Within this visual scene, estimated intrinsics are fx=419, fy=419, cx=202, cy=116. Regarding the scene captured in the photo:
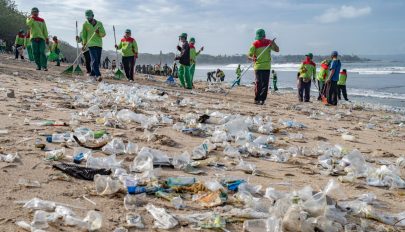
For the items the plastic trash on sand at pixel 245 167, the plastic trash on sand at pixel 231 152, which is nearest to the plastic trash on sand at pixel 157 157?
the plastic trash on sand at pixel 245 167

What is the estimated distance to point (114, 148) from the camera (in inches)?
147

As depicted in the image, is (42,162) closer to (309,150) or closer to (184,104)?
(309,150)

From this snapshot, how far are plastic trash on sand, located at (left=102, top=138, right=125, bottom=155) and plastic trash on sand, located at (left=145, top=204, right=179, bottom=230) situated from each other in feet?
4.36

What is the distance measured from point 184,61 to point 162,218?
10412 millimetres

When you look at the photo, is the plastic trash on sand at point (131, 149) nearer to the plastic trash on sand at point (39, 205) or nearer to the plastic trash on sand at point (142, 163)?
the plastic trash on sand at point (142, 163)

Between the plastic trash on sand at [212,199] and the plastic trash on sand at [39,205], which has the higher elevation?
the plastic trash on sand at [39,205]

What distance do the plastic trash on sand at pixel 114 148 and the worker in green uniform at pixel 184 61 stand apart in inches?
343

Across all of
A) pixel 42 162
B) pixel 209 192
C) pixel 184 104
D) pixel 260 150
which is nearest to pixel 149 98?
pixel 184 104

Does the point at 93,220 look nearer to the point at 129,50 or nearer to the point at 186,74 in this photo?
the point at 186,74

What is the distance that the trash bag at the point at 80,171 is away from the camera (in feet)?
9.45

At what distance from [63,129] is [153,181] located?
195cm

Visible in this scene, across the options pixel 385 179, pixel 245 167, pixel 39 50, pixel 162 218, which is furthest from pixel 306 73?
pixel 162 218

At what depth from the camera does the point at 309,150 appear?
4527 mm

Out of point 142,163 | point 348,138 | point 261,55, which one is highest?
point 261,55
